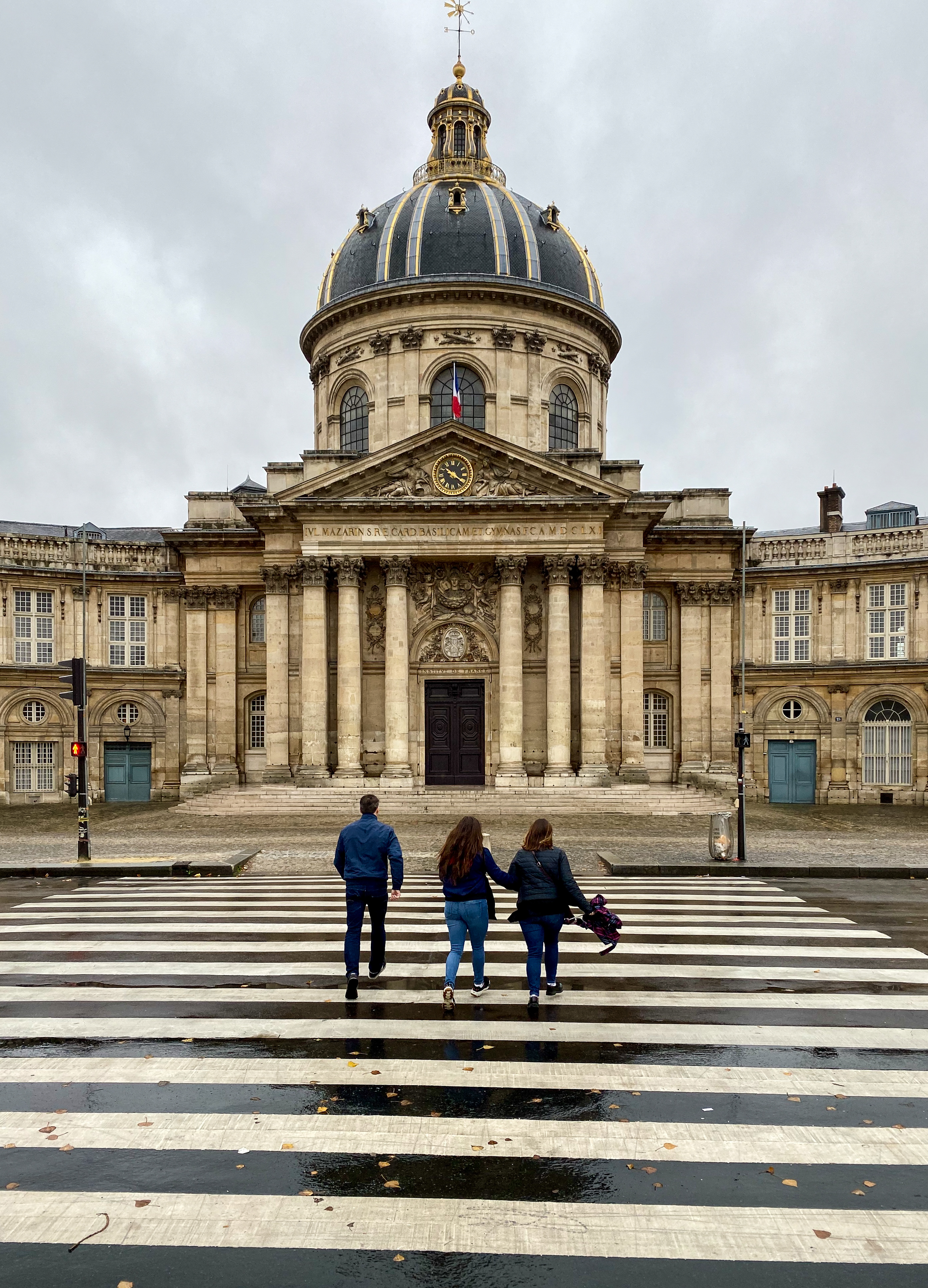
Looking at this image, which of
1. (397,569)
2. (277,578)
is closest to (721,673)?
(397,569)

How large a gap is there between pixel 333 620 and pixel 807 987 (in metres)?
29.1

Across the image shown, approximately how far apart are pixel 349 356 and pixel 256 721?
1754 centimetres

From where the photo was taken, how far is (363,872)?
956 centimetres

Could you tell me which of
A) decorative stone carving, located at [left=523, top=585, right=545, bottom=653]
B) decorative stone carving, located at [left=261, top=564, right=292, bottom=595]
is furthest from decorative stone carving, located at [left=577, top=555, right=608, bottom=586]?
decorative stone carving, located at [left=261, top=564, right=292, bottom=595]

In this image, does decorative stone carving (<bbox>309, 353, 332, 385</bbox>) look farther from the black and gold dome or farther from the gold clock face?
the gold clock face

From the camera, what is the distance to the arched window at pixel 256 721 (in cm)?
4066

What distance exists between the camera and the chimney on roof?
46.0 meters

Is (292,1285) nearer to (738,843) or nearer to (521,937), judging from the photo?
(521,937)

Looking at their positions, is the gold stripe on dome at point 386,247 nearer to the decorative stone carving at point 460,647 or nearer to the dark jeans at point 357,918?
the decorative stone carving at point 460,647

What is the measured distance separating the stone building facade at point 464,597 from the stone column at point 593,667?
114 millimetres

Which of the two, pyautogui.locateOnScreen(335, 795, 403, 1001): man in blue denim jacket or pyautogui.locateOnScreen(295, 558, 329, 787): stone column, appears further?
pyautogui.locateOnScreen(295, 558, 329, 787): stone column

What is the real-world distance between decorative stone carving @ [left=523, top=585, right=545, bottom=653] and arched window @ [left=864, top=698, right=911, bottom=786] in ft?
53.3

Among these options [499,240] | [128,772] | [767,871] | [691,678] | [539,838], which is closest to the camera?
[539,838]

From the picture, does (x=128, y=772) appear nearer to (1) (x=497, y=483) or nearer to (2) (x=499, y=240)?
(1) (x=497, y=483)
